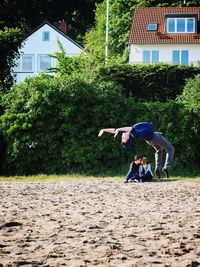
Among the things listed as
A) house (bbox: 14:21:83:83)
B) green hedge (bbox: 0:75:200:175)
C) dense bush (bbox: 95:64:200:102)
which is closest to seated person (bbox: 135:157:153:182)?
green hedge (bbox: 0:75:200:175)

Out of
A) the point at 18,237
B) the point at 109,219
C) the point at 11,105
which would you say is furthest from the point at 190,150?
the point at 18,237

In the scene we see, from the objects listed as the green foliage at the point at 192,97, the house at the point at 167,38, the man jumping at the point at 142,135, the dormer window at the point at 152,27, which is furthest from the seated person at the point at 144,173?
the dormer window at the point at 152,27

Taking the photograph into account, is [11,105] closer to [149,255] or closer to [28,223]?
[28,223]

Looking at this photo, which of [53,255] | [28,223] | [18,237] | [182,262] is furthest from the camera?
[28,223]

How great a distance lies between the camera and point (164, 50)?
178 ft

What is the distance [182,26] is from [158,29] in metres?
2.39

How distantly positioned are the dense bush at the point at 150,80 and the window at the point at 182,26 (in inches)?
889

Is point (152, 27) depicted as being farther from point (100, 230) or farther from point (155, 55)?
point (100, 230)

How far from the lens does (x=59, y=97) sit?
955 inches

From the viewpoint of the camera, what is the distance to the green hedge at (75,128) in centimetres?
2369

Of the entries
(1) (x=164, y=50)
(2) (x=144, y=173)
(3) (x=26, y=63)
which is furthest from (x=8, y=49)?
(3) (x=26, y=63)

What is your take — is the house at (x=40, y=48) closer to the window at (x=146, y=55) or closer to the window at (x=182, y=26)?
the window at (x=146, y=55)

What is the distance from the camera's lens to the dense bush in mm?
32969

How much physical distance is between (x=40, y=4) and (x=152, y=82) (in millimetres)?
40318
